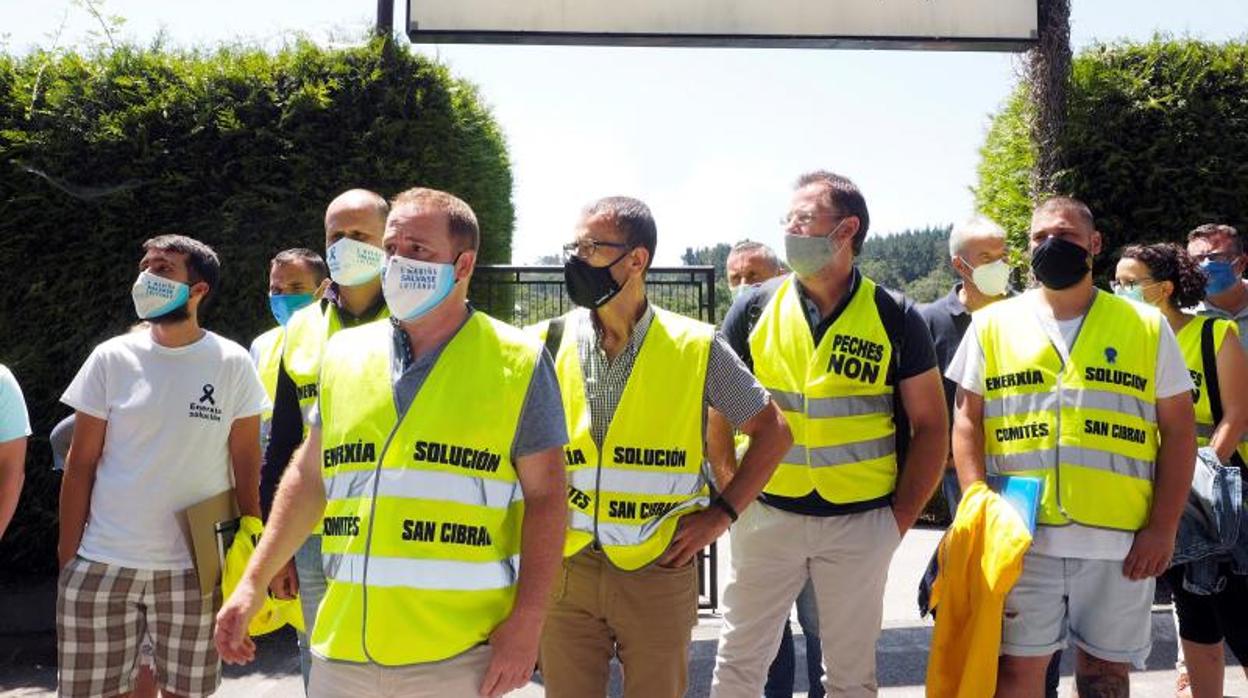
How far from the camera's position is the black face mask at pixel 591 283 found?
3.40m

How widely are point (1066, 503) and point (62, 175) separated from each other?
20.3 feet

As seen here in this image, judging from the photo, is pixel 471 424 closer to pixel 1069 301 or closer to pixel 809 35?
pixel 1069 301

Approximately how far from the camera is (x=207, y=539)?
398cm

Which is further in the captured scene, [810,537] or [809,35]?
[809,35]

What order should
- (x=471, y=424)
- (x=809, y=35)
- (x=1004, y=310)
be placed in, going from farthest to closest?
(x=809, y=35)
(x=1004, y=310)
(x=471, y=424)

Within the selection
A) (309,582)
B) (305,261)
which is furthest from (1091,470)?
(305,261)

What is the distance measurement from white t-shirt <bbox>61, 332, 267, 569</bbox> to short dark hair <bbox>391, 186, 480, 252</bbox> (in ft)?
5.53

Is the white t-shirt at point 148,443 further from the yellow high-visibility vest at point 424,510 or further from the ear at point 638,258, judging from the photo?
the ear at point 638,258

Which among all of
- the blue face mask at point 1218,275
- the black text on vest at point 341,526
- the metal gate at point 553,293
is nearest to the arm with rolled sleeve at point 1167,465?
the blue face mask at point 1218,275

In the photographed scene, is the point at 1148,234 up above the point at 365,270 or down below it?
above

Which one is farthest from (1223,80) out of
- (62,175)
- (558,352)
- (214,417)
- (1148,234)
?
(62,175)

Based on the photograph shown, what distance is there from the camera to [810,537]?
12.5ft

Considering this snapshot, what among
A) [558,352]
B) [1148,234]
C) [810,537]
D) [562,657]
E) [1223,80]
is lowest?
[562,657]

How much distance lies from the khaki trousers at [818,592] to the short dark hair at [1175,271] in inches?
79.4
